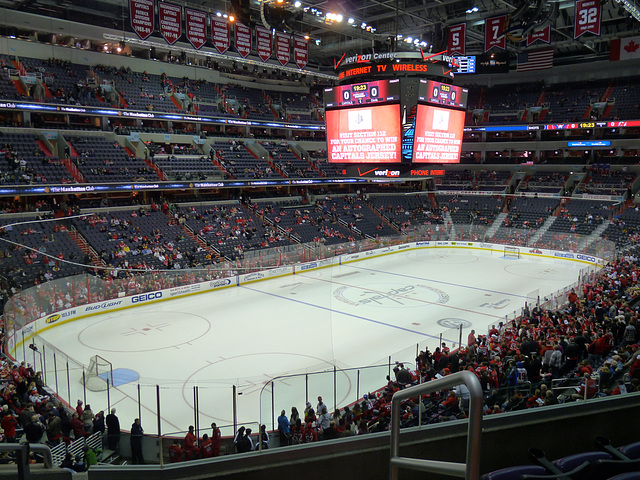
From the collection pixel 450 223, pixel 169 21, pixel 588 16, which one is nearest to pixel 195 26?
pixel 169 21

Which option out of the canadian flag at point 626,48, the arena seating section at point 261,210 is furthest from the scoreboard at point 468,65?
the arena seating section at point 261,210

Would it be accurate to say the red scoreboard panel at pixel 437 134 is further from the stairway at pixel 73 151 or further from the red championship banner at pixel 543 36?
the stairway at pixel 73 151

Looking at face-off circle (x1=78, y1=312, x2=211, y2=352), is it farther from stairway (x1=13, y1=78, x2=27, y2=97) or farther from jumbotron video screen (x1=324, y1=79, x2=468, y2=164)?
stairway (x1=13, y1=78, x2=27, y2=97)

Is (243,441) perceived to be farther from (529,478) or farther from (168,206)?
(168,206)

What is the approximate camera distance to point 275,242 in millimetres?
32625

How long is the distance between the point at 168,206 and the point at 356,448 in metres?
31.3

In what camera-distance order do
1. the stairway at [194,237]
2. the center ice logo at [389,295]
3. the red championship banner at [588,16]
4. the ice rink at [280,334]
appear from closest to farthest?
the ice rink at [280,334], the red championship banner at [588,16], the center ice logo at [389,295], the stairway at [194,237]

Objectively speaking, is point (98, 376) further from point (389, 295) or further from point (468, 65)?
point (468, 65)

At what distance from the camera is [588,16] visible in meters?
20.3

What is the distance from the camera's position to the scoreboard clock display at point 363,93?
539 inches

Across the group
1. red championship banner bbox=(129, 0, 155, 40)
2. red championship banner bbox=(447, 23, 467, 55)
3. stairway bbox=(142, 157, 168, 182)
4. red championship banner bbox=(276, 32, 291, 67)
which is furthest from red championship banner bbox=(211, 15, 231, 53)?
stairway bbox=(142, 157, 168, 182)

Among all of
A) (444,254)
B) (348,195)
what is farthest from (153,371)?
(348,195)

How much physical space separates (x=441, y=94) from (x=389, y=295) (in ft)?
41.2

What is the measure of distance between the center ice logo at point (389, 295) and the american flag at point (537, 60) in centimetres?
1946
